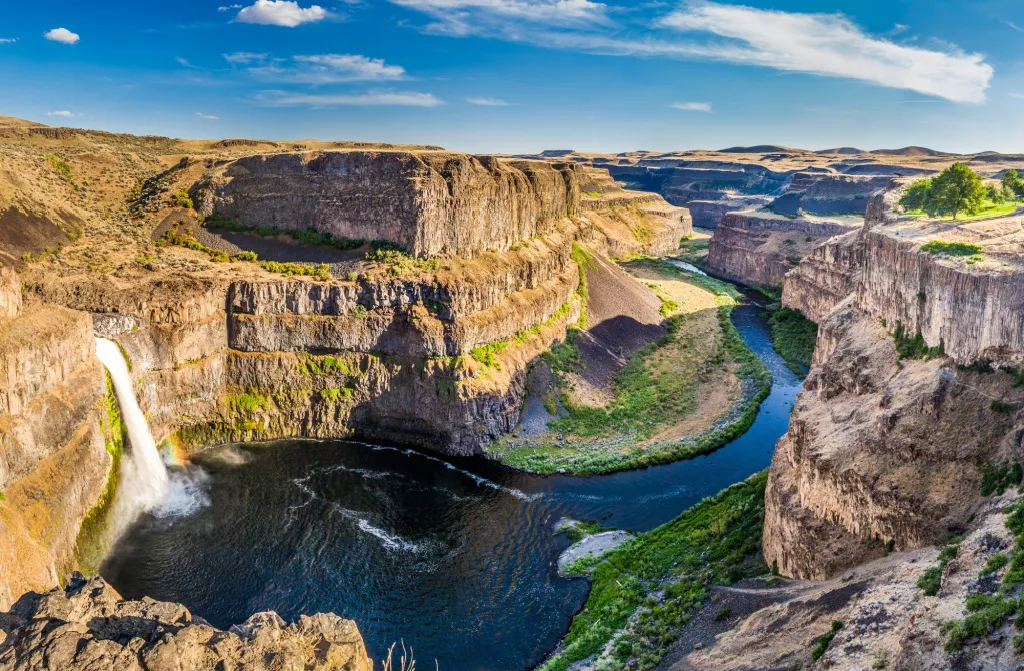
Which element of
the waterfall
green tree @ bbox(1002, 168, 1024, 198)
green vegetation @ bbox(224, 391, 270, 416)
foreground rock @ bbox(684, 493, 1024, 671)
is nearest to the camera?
foreground rock @ bbox(684, 493, 1024, 671)

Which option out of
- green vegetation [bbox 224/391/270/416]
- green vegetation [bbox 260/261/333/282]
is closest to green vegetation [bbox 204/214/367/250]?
green vegetation [bbox 260/261/333/282]

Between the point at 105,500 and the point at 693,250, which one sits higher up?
the point at 693,250

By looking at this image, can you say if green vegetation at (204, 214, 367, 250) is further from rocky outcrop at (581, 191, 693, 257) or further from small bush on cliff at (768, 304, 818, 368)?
rocky outcrop at (581, 191, 693, 257)

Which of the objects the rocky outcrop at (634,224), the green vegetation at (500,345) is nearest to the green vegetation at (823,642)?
the green vegetation at (500,345)

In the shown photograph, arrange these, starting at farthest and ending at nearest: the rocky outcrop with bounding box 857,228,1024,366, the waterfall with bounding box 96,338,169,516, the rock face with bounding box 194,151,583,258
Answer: the rock face with bounding box 194,151,583,258 < the waterfall with bounding box 96,338,169,516 < the rocky outcrop with bounding box 857,228,1024,366

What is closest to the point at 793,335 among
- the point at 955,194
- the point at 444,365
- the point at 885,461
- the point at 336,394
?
the point at 955,194

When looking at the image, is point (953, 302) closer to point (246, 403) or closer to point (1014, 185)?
point (1014, 185)
